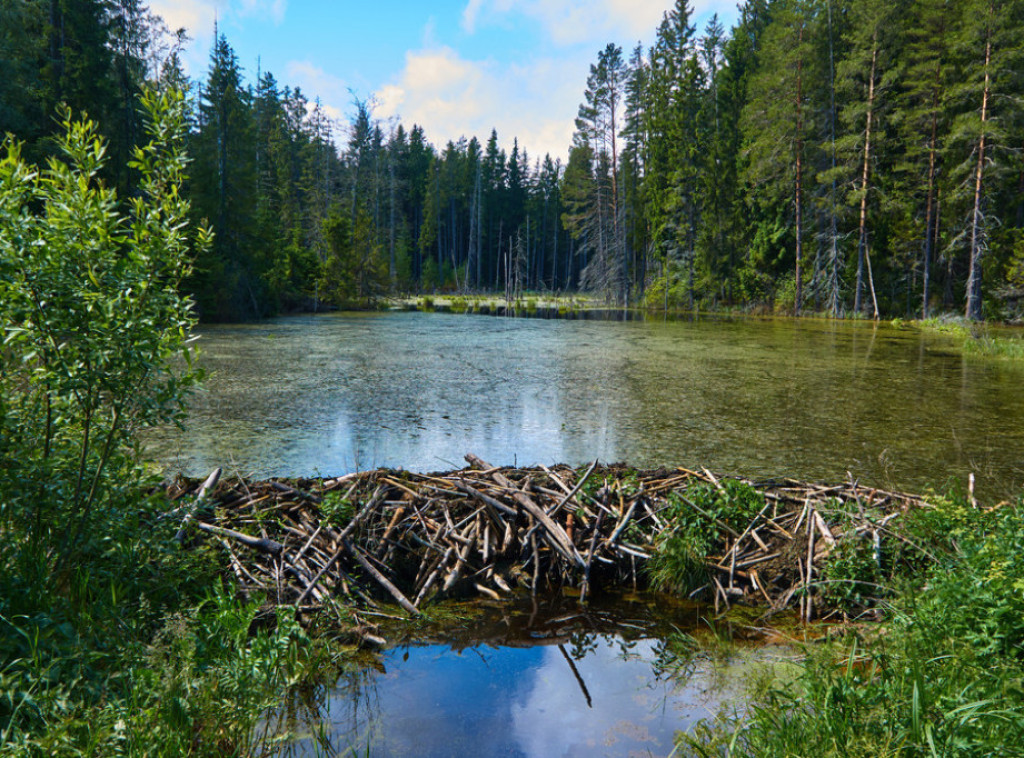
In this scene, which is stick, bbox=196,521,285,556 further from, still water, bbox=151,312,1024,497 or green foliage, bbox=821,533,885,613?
green foliage, bbox=821,533,885,613

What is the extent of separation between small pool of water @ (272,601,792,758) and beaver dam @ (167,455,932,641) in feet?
1.07

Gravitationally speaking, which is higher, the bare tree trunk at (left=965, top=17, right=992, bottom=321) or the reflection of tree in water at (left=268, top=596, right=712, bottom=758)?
the bare tree trunk at (left=965, top=17, right=992, bottom=321)

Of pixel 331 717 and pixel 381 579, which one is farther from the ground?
pixel 381 579

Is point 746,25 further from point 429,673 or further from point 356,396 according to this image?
point 429,673

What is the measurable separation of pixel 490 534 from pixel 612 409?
5.42 meters

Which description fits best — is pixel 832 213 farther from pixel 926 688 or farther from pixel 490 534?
pixel 926 688

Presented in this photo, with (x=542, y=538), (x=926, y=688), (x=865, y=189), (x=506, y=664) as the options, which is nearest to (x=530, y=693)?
(x=506, y=664)

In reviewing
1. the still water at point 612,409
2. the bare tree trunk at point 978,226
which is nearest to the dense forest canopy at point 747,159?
the bare tree trunk at point 978,226

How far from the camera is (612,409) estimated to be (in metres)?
9.36

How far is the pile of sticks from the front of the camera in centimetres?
371

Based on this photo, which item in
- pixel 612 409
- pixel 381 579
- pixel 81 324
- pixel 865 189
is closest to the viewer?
pixel 81 324

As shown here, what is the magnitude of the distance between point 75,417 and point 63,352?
0.51 meters

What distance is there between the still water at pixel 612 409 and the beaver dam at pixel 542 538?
1.25 metres

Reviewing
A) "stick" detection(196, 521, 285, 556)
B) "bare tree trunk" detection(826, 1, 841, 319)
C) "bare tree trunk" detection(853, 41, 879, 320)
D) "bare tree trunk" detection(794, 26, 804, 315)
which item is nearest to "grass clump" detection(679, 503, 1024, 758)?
"stick" detection(196, 521, 285, 556)
